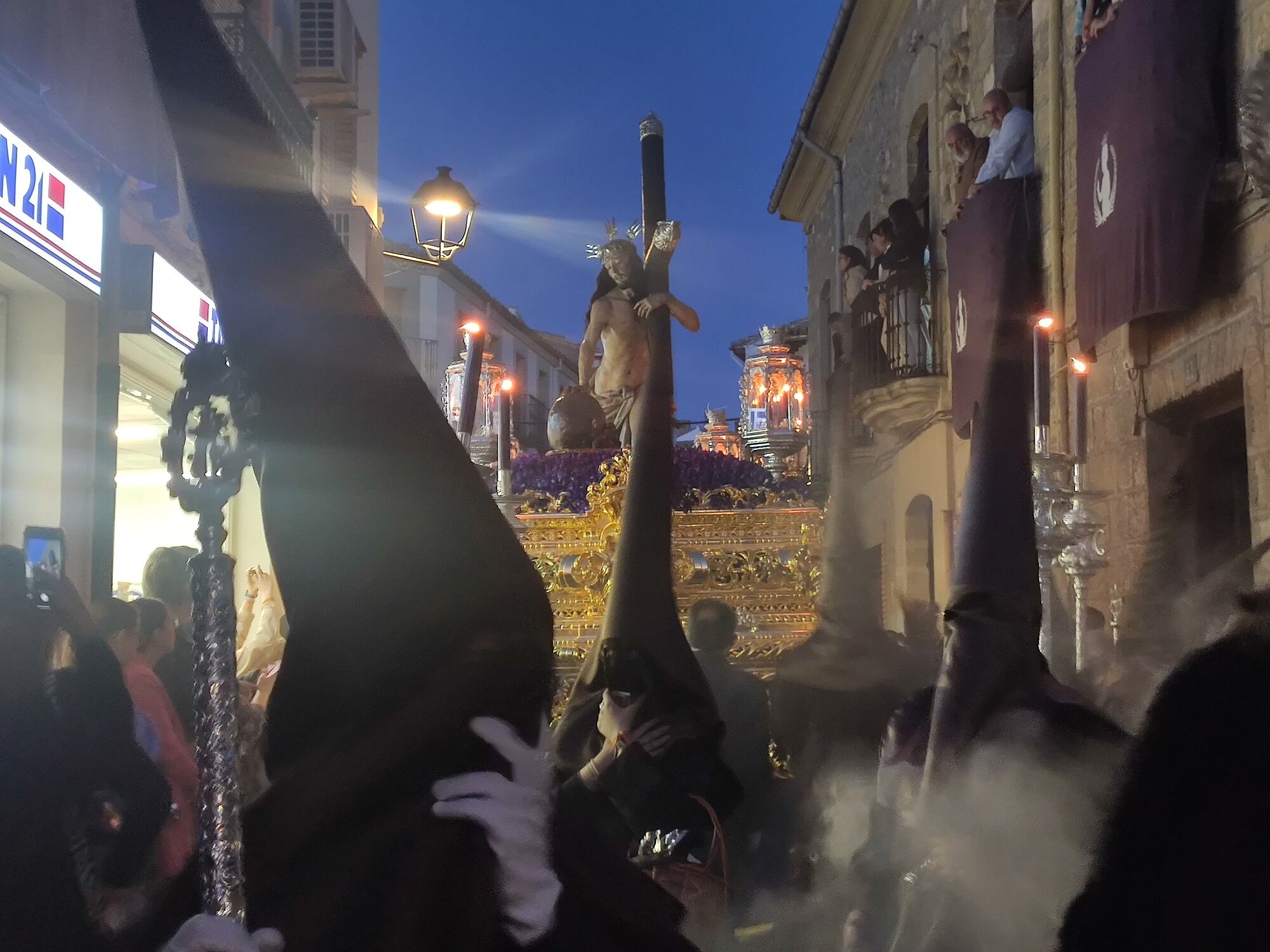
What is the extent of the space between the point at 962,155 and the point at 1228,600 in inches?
289

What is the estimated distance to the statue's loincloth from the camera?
4.97 m

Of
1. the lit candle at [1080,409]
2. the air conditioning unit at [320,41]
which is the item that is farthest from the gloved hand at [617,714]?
the air conditioning unit at [320,41]

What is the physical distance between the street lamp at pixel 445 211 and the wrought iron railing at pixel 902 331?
5659 millimetres

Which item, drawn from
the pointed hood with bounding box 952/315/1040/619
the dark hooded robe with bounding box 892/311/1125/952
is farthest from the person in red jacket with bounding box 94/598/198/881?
the pointed hood with bounding box 952/315/1040/619

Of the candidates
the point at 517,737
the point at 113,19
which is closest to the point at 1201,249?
the point at 517,737

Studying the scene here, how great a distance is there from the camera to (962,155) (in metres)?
8.30

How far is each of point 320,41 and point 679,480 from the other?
372 inches

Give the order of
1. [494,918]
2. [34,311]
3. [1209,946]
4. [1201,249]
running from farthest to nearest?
1. [34,311]
2. [1201,249]
3. [494,918]
4. [1209,946]

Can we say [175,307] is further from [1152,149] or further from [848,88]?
[848,88]

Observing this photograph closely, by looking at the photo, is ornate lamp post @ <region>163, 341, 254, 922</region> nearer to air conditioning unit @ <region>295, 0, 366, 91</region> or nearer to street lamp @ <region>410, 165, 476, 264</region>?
street lamp @ <region>410, 165, 476, 264</region>

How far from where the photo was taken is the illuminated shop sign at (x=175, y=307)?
706cm

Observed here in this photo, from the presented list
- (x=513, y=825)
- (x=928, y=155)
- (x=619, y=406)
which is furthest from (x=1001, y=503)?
(x=928, y=155)

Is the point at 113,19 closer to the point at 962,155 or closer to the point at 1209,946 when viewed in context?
the point at 962,155

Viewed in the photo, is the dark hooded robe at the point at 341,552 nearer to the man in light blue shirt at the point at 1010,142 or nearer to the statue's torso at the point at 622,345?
the statue's torso at the point at 622,345
